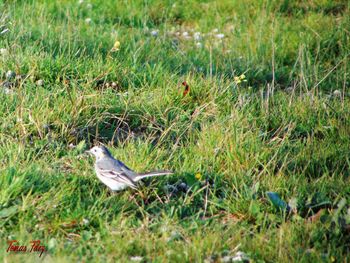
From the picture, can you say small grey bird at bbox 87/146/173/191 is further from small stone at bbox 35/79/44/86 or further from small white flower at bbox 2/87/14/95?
small stone at bbox 35/79/44/86

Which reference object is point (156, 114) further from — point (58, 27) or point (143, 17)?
point (143, 17)

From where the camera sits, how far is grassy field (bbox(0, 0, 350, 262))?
4.69 m

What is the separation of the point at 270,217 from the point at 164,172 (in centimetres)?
83

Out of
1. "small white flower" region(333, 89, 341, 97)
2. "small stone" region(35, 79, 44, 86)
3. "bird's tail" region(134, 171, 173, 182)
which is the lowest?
"small white flower" region(333, 89, 341, 97)

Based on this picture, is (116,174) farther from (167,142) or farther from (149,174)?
(167,142)

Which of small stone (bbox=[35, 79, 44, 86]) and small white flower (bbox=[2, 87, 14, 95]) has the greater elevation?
small white flower (bbox=[2, 87, 14, 95])

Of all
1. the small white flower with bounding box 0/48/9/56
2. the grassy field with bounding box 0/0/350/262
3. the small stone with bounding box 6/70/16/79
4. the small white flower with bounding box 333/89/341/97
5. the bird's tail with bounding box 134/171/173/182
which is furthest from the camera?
the small white flower with bounding box 333/89/341/97

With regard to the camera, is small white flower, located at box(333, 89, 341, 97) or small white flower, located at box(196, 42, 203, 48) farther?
small white flower, located at box(196, 42, 203, 48)

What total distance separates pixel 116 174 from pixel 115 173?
0.5 inches

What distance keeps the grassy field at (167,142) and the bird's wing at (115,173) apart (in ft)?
0.50

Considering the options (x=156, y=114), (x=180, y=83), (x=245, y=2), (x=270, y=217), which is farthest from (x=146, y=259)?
(x=245, y=2)

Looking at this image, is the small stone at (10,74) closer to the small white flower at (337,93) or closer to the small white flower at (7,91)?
the small white flower at (7,91)

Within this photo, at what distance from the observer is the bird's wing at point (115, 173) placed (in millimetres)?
5035

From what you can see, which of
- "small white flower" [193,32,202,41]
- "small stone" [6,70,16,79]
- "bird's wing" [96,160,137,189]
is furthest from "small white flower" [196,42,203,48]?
"bird's wing" [96,160,137,189]
